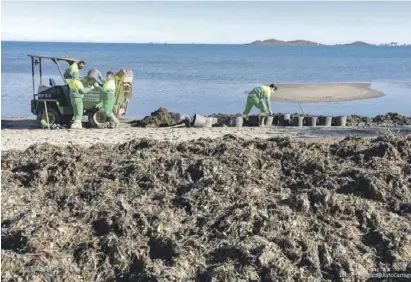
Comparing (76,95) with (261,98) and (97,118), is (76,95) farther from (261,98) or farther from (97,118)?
(261,98)

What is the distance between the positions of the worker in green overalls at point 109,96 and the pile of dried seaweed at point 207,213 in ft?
13.9

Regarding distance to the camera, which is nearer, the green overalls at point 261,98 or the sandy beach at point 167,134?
the sandy beach at point 167,134

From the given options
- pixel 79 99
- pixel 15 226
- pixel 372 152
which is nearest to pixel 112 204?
pixel 15 226

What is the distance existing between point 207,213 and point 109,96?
24.5 feet

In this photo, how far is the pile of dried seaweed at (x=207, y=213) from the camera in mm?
6590

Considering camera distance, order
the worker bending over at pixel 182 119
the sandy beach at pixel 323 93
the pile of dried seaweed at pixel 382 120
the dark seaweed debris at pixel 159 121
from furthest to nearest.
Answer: the sandy beach at pixel 323 93, the pile of dried seaweed at pixel 382 120, the dark seaweed debris at pixel 159 121, the worker bending over at pixel 182 119

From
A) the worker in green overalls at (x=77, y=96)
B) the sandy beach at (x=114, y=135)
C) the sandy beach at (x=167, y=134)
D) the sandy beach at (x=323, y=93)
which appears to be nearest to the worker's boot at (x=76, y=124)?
the worker in green overalls at (x=77, y=96)

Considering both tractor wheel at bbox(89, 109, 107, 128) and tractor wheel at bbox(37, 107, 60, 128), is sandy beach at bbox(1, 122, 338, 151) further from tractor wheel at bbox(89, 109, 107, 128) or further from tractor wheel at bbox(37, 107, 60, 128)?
tractor wheel at bbox(89, 109, 107, 128)

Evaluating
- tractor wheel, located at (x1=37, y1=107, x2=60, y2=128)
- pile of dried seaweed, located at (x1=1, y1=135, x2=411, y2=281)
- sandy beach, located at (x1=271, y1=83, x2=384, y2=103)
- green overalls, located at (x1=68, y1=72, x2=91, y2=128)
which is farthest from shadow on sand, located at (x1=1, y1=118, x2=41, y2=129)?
sandy beach, located at (x1=271, y1=83, x2=384, y2=103)

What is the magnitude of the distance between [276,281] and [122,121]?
1147 cm

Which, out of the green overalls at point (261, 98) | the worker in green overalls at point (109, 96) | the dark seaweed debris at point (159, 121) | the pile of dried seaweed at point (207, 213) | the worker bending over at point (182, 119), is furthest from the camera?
the green overalls at point (261, 98)

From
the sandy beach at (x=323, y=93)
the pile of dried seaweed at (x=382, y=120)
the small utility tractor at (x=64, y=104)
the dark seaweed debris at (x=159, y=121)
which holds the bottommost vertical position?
the sandy beach at (x=323, y=93)

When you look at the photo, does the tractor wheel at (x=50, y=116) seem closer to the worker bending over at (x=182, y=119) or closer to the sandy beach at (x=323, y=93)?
the worker bending over at (x=182, y=119)

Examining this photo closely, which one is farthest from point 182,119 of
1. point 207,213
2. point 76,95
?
point 207,213
